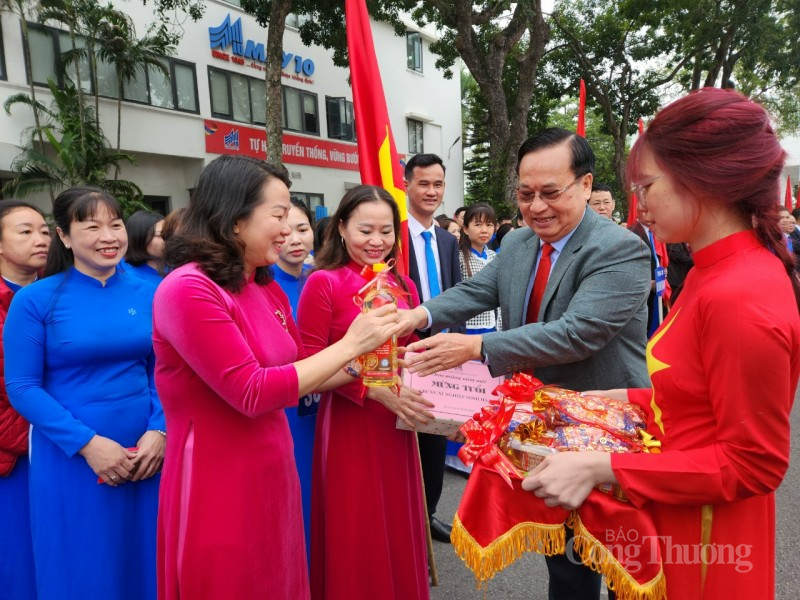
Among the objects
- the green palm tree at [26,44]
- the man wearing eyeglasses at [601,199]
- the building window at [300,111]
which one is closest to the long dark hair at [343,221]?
A: the man wearing eyeglasses at [601,199]

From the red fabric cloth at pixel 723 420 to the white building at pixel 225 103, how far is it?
12.0 metres

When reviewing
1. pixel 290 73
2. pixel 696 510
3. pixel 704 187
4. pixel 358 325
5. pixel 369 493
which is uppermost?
pixel 290 73

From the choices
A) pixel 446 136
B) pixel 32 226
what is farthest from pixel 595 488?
pixel 446 136

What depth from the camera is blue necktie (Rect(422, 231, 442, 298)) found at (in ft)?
12.6

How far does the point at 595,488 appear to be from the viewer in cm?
135

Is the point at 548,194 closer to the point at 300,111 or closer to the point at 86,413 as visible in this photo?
the point at 86,413

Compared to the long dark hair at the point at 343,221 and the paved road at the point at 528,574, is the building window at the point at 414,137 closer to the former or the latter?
the paved road at the point at 528,574

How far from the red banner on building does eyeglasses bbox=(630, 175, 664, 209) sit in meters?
13.9

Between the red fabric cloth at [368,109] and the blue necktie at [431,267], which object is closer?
the red fabric cloth at [368,109]

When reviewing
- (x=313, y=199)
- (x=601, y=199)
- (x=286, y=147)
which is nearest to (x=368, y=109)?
(x=601, y=199)

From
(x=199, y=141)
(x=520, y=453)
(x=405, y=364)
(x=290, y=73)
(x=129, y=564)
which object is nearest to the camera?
(x=520, y=453)

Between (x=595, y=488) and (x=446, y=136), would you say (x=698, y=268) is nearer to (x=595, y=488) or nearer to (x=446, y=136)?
(x=595, y=488)

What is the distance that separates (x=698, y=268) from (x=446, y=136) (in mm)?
21338

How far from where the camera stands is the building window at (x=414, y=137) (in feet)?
65.3
